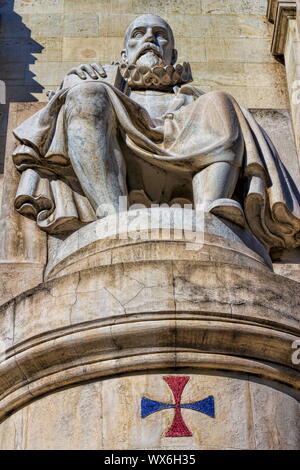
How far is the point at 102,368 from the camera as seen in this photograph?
7.00 m

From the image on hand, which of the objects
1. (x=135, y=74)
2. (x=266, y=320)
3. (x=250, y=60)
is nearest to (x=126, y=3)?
(x=250, y=60)

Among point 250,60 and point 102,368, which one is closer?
point 102,368

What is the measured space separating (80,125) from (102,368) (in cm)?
243

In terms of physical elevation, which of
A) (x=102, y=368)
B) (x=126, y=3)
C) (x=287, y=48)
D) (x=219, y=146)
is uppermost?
(x=126, y=3)

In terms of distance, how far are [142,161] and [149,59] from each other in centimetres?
165

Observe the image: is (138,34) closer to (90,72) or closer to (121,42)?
(90,72)

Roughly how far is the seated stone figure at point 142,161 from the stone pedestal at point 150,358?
1.24 metres

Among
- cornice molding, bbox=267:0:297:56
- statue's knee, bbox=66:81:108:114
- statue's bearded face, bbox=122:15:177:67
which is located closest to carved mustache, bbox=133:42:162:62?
statue's bearded face, bbox=122:15:177:67

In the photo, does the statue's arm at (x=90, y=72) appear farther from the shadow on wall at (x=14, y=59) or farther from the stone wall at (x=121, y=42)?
the stone wall at (x=121, y=42)

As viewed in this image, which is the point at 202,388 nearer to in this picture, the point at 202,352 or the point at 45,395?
the point at 202,352

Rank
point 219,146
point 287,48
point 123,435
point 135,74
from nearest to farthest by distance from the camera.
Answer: point 123,435
point 219,146
point 135,74
point 287,48

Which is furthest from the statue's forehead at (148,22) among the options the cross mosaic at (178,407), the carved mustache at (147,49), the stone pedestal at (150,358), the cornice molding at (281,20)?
the cross mosaic at (178,407)

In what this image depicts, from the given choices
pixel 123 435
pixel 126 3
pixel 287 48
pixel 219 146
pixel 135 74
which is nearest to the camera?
pixel 123 435

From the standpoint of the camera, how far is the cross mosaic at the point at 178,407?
6719 mm
